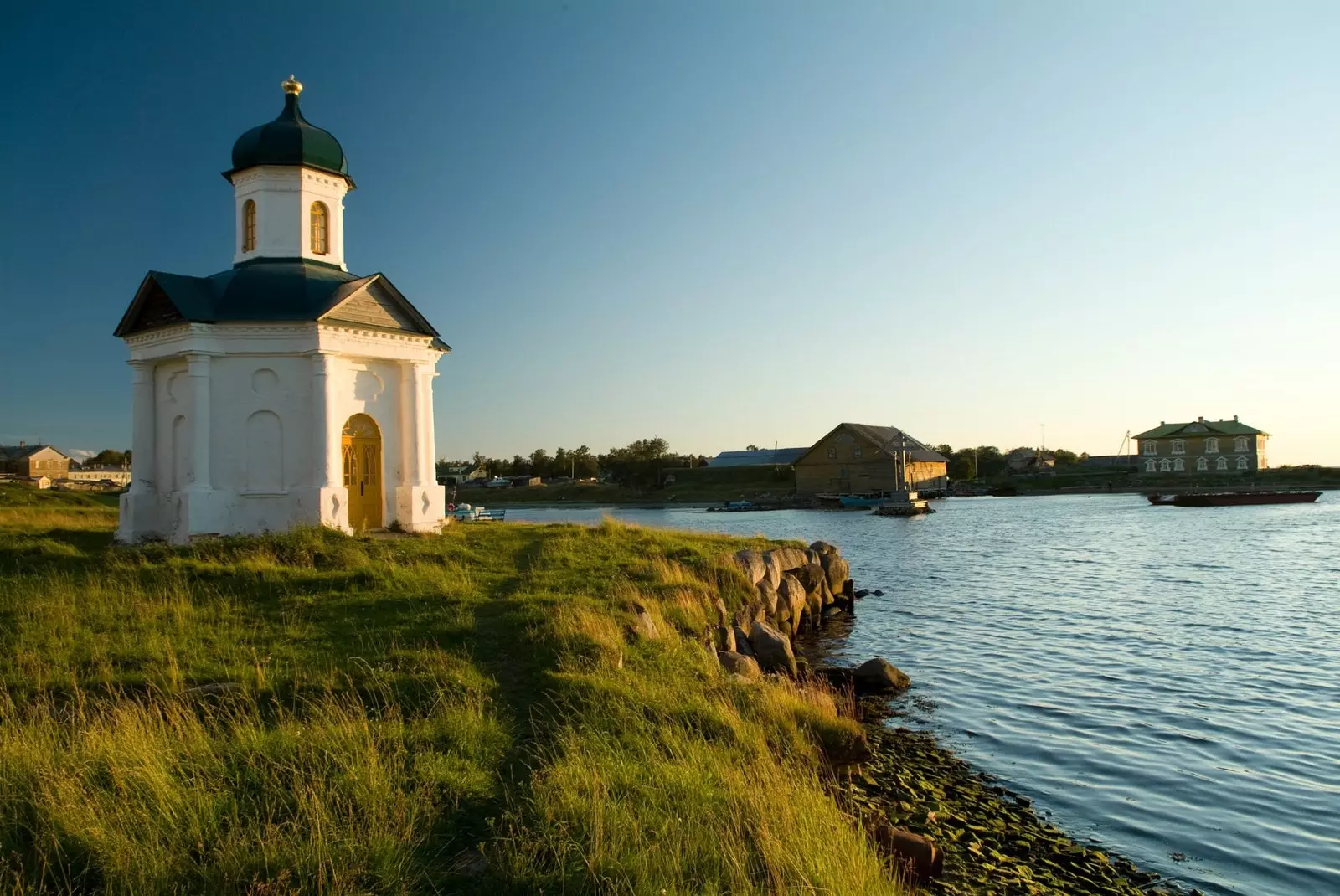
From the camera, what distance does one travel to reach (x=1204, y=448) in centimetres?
9938

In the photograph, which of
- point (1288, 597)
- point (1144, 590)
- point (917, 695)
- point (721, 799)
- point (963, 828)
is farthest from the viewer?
point (1144, 590)

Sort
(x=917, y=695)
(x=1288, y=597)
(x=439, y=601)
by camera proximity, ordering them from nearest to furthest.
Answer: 1. (x=439, y=601)
2. (x=917, y=695)
3. (x=1288, y=597)

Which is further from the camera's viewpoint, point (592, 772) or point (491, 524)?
point (491, 524)

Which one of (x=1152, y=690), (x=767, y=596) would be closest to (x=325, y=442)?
(x=767, y=596)

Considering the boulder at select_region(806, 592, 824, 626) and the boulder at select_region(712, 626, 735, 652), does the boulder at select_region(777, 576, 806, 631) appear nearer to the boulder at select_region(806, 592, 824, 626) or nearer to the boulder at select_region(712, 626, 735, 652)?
the boulder at select_region(806, 592, 824, 626)

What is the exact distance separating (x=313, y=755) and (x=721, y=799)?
3055mm

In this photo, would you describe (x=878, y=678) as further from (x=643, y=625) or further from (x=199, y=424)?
(x=199, y=424)

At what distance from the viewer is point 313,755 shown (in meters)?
6.09

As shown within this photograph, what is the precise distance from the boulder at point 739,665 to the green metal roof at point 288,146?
643 inches

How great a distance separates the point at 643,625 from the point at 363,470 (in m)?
11.6

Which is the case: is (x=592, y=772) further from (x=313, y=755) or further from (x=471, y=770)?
(x=313, y=755)

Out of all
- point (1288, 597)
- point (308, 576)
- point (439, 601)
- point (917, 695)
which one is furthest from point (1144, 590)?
point (308, 576)

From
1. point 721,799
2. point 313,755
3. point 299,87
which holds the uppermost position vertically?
point 299,87

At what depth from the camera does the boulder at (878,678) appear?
534 inches
